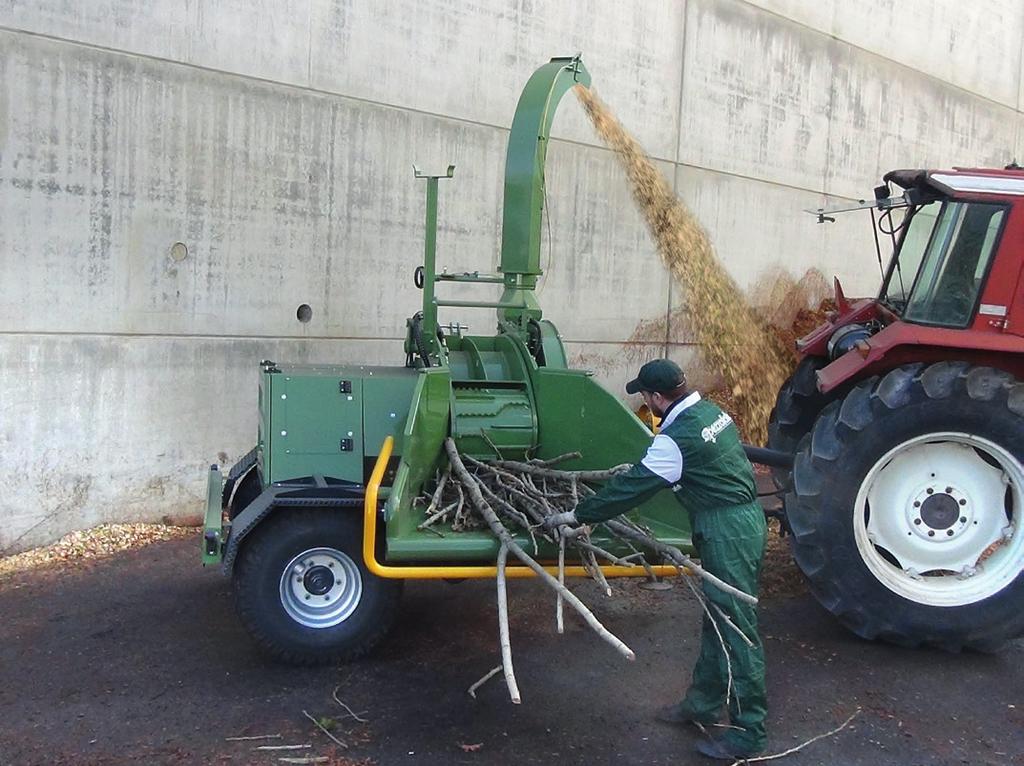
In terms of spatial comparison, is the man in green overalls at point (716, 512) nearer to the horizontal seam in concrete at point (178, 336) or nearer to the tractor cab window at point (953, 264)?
the tractor cab window at point (953, 264)

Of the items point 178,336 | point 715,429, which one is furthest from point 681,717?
point 178,336

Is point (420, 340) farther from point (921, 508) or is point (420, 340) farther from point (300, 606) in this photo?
point (921, 508)

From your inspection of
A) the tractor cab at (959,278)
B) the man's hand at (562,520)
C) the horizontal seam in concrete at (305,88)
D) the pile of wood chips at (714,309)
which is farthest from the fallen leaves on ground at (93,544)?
the pile of wood chips at (714,309)

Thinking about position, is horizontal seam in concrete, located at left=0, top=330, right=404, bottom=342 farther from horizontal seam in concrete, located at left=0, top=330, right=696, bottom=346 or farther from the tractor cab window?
the tractor cab window

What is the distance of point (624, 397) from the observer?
8.95 metres

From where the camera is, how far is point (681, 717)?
3.97m

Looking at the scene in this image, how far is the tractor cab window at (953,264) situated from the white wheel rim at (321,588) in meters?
3.42

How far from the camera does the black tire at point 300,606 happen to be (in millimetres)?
4328

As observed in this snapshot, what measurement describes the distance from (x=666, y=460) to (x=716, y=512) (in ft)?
1.07

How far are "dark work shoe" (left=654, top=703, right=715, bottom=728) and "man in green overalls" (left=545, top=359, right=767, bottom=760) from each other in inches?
2.9

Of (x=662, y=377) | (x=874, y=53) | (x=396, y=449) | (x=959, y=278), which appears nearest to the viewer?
(x=662, y=377)

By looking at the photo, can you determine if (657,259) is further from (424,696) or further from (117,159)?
(424,696)

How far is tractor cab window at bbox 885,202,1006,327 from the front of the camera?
4.93 m

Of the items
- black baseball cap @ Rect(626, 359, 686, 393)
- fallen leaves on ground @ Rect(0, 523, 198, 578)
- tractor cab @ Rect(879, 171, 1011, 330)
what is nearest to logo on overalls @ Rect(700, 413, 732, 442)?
black baseball cap @ Rect(626, 359, 686, 393)
